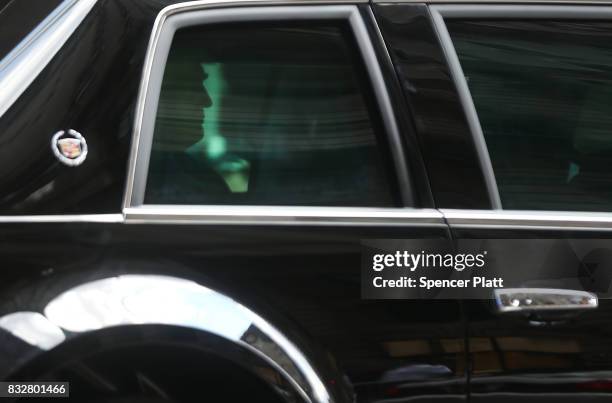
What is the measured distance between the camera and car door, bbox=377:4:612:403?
191cm

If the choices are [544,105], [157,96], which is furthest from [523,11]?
[157,96]

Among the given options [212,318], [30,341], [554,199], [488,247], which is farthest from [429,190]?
[30,341]

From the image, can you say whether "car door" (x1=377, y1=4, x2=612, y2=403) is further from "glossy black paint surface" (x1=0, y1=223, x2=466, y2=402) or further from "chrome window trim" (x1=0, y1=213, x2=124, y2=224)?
"chrome window trim" (x1=0, y1=213, x2=124, y2=224)

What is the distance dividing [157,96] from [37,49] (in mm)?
250

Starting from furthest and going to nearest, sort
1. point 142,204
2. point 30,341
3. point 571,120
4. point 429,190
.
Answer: point 571,120 < point 429,190 < point 142,204 < point 30,341

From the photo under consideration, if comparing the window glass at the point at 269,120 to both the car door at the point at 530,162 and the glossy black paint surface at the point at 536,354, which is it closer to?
the car door at the point at 530,162

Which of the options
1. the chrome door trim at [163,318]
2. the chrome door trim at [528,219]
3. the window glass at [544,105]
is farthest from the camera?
the window glass at [544,105]

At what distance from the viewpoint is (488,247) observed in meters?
1.94

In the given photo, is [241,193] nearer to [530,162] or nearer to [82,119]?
[82,119]

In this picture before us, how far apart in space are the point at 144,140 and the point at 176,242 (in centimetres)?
22

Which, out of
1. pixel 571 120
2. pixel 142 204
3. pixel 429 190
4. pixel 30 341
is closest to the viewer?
pixel 30 341

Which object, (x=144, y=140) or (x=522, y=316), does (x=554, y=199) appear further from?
(x=144, y=140)

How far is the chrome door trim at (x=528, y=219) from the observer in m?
1.96

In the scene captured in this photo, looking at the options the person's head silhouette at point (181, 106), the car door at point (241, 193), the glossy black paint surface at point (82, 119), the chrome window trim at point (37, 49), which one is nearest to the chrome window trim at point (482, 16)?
the car door at point (241, 193)
